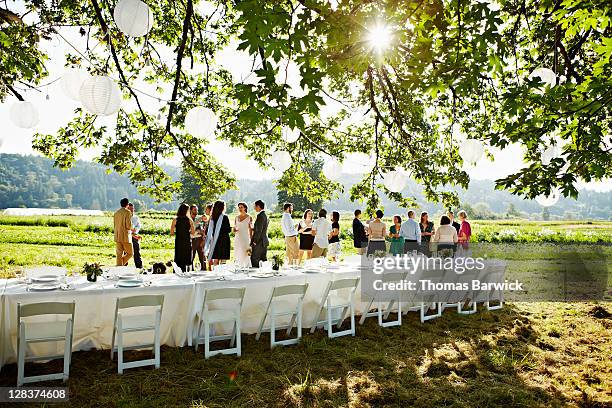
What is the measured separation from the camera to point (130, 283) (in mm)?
4379

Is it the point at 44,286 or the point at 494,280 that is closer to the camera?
the point at 44,286

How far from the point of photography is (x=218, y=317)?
4.42m

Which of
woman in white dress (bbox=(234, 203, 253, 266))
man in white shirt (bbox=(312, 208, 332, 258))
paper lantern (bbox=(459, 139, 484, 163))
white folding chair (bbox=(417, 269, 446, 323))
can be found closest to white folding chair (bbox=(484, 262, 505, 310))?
white folding chair (bbox=(417, 269, 446, 323))

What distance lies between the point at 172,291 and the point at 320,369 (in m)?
1.75

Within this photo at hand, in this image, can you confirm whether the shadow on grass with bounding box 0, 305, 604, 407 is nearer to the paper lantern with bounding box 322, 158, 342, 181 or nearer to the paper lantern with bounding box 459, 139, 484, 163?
the paper lantern with bounding box 459, 139, 484, 163

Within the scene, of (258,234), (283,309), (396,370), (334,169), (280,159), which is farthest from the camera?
(258,234)

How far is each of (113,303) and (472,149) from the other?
13.8 ft

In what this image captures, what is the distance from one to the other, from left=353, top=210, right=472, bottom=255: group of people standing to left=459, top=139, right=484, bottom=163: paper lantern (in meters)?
3.53

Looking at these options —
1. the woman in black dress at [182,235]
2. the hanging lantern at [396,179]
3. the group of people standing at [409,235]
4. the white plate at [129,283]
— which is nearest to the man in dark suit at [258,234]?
the woman in black dress at [182,235]

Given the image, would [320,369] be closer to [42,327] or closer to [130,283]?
[130,283]

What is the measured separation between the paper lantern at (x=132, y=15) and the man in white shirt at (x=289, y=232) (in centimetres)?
586

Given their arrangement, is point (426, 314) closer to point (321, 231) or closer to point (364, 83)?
point (321, 231)

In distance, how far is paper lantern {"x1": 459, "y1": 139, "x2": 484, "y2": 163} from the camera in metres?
4.64

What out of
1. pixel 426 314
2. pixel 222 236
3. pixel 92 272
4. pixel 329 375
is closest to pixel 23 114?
pixel 92 272
